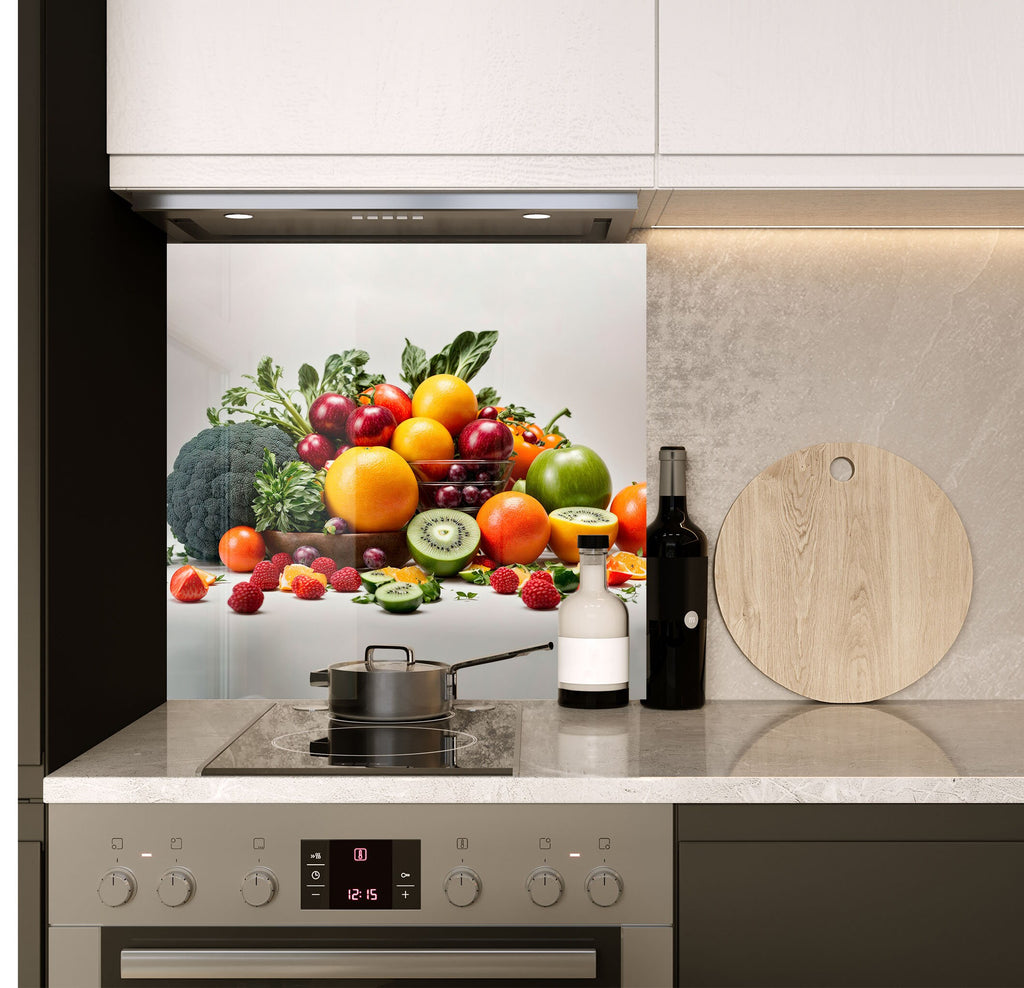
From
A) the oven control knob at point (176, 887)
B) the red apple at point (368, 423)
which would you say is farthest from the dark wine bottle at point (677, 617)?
the oven control knob at point (176, 887)

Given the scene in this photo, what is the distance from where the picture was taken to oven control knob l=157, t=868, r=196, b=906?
4.25 feet

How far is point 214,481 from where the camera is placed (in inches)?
74.9

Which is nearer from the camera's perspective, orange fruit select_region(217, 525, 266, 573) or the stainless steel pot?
the stainless steel pot

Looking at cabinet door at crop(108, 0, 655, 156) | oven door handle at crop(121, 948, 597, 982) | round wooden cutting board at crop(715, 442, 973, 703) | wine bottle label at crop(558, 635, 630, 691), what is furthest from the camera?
round wooden cutting board at crop(715, 442, 973, 703)

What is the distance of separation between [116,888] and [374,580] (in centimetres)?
73

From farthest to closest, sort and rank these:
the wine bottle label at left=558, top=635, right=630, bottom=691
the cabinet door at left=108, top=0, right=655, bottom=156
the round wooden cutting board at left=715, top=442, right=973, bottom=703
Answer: the round wooden cutting board at left=715, top=442, right=973, bottom=703, the wine bottle label at left=558, top=635, right=630, bottom=691, the cabinet door at left=108, top=0, right=655, bottom=156

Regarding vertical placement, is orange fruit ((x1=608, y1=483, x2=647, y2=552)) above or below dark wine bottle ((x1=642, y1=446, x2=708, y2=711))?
above

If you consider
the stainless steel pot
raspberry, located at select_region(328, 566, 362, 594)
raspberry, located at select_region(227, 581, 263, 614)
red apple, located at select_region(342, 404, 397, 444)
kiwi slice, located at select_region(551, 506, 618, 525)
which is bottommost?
the stainless steel pot

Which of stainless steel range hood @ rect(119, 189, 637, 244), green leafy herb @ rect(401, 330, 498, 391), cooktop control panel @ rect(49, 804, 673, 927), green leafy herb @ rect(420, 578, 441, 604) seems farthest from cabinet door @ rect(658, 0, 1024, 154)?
cooktop control panel @ rect(49, 804, 673, 927)

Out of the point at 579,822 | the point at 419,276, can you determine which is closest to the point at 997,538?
the point at 579,822

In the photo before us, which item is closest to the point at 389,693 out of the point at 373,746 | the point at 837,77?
the point at 373,746

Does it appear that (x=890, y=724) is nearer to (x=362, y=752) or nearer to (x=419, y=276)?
(x=362, y=752)

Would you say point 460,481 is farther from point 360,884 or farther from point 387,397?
point 360,884

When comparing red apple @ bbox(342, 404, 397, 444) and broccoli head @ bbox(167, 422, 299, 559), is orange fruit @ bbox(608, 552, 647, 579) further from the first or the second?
broccoli head @ bbox(167, 422, 299, 559)
